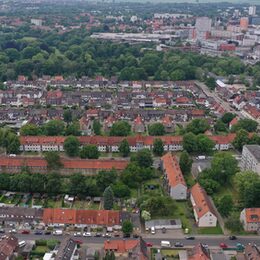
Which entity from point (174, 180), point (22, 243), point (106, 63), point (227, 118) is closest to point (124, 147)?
point (174, 180)

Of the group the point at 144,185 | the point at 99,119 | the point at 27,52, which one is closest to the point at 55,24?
the point at 27,52

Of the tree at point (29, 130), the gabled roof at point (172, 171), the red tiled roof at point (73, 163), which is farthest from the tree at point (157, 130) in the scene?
the tree at point (29, 130)

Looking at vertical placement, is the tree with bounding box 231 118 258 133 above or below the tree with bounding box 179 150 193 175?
below

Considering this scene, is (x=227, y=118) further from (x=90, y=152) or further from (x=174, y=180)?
(x=174, y=180)

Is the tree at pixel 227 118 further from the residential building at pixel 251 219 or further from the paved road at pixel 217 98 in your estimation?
the residential building at pixel 251 219

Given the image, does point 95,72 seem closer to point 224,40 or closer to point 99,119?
point 99,119

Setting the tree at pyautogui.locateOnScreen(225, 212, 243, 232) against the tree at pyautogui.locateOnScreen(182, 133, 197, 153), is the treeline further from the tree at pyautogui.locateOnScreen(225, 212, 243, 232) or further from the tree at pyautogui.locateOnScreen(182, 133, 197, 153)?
the tree at pyautogui.locateOnScreen(225, 212, 243, 232)

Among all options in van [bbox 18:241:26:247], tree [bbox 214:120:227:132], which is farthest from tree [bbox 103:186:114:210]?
tree [bbox 214:120:227:132]
